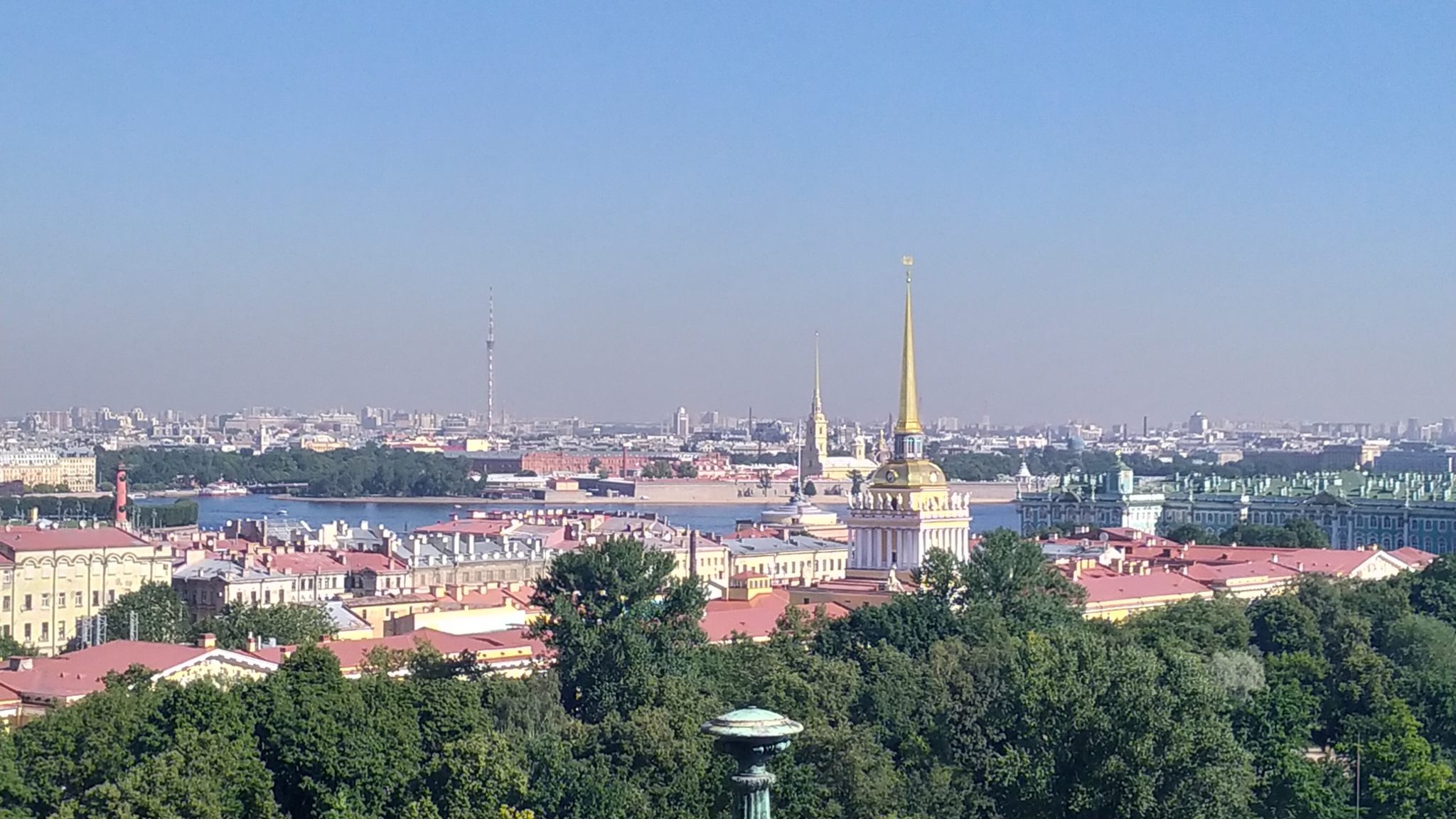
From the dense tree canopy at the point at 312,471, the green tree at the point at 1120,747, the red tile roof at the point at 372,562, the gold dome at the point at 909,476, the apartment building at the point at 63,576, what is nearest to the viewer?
the green tree at the point at 1120,747

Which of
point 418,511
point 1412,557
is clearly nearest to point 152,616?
point 1412,557

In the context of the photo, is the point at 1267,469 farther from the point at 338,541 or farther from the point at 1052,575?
the point at 1052,575

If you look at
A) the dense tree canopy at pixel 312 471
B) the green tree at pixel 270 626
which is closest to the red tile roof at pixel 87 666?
the green tree at pixel 270 626

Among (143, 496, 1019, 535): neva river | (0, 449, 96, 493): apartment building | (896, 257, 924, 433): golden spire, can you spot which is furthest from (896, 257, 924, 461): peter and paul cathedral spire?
(0, 449, 96, 493): apartment building

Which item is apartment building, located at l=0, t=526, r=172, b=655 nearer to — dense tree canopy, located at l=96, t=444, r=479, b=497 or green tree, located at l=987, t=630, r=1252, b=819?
green tree, located at l=987, t=630, r=1252, b=819

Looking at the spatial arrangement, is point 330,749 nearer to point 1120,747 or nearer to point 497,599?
point 1120,747

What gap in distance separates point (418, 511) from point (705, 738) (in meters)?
76.4

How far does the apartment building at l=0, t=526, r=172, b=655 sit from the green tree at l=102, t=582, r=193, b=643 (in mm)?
1205

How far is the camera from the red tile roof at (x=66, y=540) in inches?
1340

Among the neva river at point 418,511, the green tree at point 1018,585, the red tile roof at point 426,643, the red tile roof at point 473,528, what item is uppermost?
the green tree at point 1018,585

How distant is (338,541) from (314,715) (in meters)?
28.8

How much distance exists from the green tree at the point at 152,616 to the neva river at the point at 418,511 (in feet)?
118

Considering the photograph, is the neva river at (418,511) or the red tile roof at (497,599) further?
the neva river at (418,511)

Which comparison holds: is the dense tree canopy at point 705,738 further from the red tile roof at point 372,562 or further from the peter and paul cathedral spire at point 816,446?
the peter and paul cathedral spire at point 816,446
